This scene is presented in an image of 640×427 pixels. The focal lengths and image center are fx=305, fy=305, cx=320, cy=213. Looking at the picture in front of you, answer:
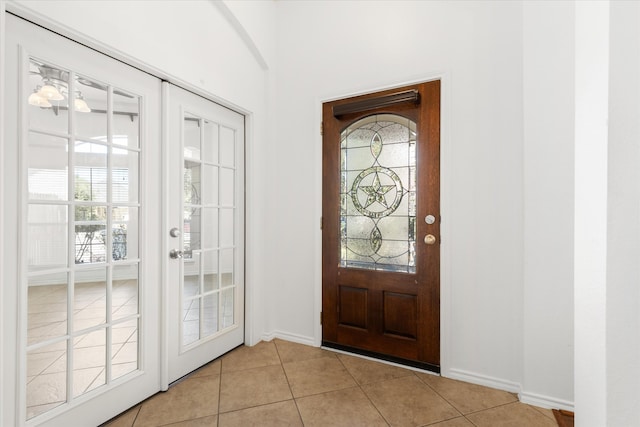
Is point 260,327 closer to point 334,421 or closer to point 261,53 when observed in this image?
point 334,421

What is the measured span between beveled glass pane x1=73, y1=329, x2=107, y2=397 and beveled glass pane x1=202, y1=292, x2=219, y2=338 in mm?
713

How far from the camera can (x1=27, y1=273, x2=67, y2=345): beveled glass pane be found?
141cm

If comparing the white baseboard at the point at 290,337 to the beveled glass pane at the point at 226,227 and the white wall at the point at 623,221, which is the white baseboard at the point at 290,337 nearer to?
the beveled glass pane at the point at 226,227

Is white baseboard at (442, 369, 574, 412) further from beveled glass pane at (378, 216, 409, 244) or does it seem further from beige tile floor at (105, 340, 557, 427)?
beveled glass pane at (378, 216, 409, 244)

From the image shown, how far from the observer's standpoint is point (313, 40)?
2754 millimetres

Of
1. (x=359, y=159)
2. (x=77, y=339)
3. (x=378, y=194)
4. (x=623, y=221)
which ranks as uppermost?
(x=359, y=159)

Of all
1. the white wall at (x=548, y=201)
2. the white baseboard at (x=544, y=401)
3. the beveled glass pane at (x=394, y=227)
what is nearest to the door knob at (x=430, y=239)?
the beveled glass pane at (x=394, y=227)

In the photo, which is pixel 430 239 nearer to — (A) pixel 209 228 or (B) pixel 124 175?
(A) pixel 209 228

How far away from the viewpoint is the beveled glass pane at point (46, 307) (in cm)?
141

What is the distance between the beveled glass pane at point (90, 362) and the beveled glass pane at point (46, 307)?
15 cm

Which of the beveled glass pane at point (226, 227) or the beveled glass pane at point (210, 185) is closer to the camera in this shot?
the beveled glass pane at point (210, 185)

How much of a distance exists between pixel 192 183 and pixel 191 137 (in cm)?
34

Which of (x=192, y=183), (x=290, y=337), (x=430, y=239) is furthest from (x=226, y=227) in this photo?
(x=430, y=239)

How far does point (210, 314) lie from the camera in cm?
242
